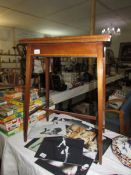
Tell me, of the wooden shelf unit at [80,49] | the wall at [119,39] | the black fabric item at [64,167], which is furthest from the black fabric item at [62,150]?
the wall at [119,39]

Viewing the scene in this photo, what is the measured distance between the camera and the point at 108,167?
770 millimetres

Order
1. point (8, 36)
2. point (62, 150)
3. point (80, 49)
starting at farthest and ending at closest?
point (8, 36)
point (62, 150)
point (80, 49)

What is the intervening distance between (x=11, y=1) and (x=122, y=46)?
531cm

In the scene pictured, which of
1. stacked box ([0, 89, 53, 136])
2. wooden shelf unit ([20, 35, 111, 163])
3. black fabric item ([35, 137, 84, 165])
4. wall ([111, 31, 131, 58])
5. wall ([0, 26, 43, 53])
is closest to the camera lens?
wooden shelf unit ([20, 35, 111, 163])

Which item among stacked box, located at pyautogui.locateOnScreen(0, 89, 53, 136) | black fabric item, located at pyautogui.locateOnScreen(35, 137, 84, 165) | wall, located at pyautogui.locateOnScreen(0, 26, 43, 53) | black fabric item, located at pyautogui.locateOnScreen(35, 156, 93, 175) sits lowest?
black fabric item, located at pyautogui.locateOnScreen(35, 156, 93, 175)

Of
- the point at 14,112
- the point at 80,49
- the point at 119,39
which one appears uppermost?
the point at 119,39

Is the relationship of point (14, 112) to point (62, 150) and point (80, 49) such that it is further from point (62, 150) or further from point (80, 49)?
point (80, 49)

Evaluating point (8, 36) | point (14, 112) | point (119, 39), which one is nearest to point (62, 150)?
point (14, 112)

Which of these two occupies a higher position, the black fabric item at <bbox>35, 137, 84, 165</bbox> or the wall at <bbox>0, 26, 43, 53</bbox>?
the wall at <bbox>0, 26, 43, 53</bbox>

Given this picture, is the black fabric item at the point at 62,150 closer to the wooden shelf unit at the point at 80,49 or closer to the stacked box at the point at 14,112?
the wooden shelf unit at the point at 80,49

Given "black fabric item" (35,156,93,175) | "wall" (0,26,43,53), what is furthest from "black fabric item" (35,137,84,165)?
"wall" (0,26,43,53)

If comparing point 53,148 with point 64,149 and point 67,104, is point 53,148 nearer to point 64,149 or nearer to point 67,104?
point 64,149

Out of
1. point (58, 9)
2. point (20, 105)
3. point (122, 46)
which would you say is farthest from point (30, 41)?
point (122, 46)

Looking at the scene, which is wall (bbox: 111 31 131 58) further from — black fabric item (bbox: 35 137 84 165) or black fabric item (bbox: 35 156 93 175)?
black fabric item (bbox: 35 156 93 175)
